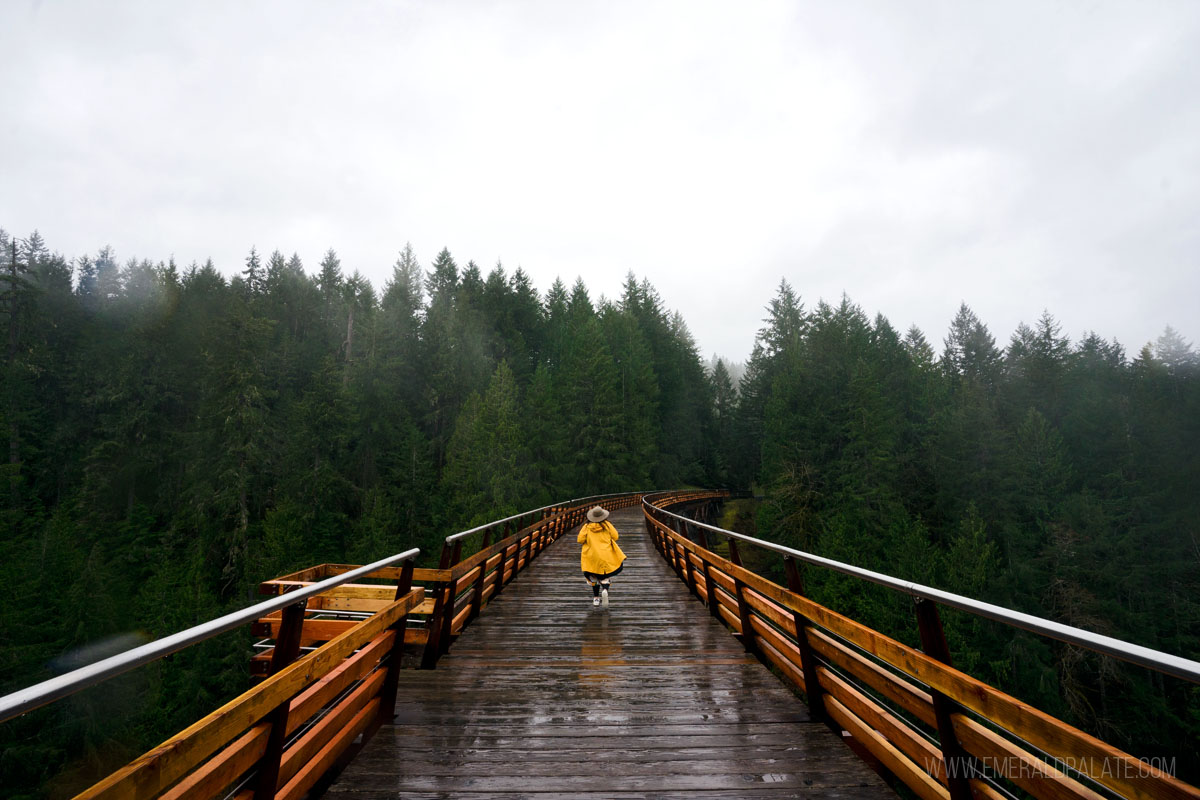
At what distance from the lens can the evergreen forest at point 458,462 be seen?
81.0 ft

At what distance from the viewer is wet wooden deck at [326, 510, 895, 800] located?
3219mm

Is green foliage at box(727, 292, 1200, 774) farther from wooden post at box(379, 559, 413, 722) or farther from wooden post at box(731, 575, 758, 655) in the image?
wooden post at box(379, 559, 413, 722)

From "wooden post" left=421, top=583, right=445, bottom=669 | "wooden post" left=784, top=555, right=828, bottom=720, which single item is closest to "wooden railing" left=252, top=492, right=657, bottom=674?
"wooden post" left=421, top=583, right=445, bottom=669

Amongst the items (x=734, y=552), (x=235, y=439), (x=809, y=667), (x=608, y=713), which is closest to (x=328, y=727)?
(x=608, y=713)

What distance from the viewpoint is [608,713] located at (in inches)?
171

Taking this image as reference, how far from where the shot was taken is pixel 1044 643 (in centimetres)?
2448

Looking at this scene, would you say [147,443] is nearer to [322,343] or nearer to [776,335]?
[322,343]

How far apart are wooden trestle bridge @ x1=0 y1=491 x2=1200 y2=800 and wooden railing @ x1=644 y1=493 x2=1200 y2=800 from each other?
0.03 ft

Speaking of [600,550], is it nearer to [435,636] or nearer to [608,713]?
[435,636]

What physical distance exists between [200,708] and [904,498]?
141 ft

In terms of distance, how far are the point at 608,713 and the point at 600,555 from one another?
4282 mm

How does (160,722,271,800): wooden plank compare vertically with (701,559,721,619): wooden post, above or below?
above

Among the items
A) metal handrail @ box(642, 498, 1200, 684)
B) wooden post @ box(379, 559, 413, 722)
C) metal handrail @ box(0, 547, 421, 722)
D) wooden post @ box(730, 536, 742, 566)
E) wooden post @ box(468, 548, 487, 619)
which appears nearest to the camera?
metal handrail @ box(0, 547, 421, 722)

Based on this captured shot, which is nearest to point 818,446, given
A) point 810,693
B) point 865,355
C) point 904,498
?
point 904,498
